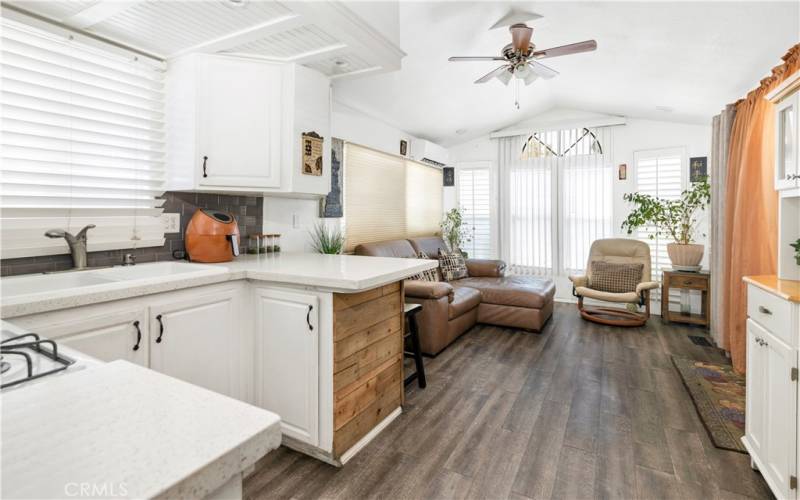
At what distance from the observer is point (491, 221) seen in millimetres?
6148

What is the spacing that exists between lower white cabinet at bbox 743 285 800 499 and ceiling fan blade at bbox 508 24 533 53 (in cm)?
232

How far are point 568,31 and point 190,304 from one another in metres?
3.57

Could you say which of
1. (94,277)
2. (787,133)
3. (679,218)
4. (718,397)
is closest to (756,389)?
(718,397)

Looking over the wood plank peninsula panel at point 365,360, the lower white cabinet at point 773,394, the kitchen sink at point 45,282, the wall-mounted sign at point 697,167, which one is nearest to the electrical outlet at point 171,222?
the kitchen sink at point 45,282

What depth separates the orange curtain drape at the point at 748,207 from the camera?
271cm

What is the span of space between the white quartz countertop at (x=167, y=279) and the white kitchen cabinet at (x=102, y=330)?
49mm

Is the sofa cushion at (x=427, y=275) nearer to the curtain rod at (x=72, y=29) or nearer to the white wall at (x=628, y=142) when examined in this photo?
the white wall at (x=628, y=142)

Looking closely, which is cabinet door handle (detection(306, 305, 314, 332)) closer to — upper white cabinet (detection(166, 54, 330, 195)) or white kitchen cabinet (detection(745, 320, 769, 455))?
upper white cabinet (detection(166, 54, 330, 195))

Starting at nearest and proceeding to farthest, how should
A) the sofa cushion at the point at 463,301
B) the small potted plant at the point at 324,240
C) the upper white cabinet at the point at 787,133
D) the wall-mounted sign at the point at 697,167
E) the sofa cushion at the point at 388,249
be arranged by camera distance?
the upper white cabinet at the point at 787,133 → the small potted plant at the point at 324,240 → the sofa cushion at the point at 463,301 → the sofa cushion at the point at 388,249 → the wall-mounted sign at the point at 697,167

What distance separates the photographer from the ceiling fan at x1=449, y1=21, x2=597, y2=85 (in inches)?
114

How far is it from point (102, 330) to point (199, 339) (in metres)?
0.42

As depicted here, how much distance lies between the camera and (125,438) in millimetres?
510

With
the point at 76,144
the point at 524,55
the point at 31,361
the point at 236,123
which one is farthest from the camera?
the point at 524,55

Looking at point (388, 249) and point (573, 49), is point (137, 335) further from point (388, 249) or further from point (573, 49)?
point (573, 49)
